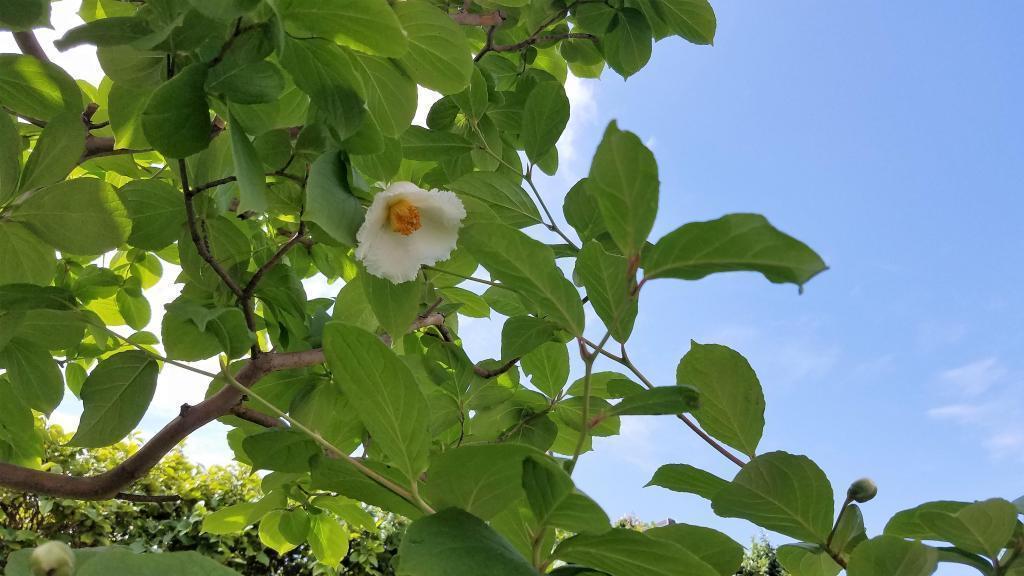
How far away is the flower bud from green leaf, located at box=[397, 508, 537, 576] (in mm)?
309

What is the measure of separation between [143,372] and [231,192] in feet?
0.90

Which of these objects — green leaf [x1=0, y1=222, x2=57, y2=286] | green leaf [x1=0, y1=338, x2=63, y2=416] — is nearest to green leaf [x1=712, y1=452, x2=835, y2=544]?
green leaf [x1=0, y1=222, x2=57, y2=286]

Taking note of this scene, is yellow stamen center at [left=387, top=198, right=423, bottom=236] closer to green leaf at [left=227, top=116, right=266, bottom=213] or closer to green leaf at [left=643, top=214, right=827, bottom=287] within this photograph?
green leaf at [left=227, top=116, right=266, bottom=213]

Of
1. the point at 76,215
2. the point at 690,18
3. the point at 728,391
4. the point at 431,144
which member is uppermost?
the point at 690,18

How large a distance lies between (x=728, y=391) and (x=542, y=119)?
1.73ft

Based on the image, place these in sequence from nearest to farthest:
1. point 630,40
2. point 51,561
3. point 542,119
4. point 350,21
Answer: point 51,561, point 350,21, point 542,119, point 630,40

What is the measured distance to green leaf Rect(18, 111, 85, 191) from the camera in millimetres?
772

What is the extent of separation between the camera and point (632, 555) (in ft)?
1.43

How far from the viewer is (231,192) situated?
0.98m

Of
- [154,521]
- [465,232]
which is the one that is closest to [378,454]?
[465,232]

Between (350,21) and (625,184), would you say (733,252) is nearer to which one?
(625,184)

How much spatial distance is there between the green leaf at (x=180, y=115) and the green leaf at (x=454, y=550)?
421 millimetres

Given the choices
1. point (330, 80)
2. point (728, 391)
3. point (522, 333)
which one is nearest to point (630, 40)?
point (522, 333)

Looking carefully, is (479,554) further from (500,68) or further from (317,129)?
(500,68)
